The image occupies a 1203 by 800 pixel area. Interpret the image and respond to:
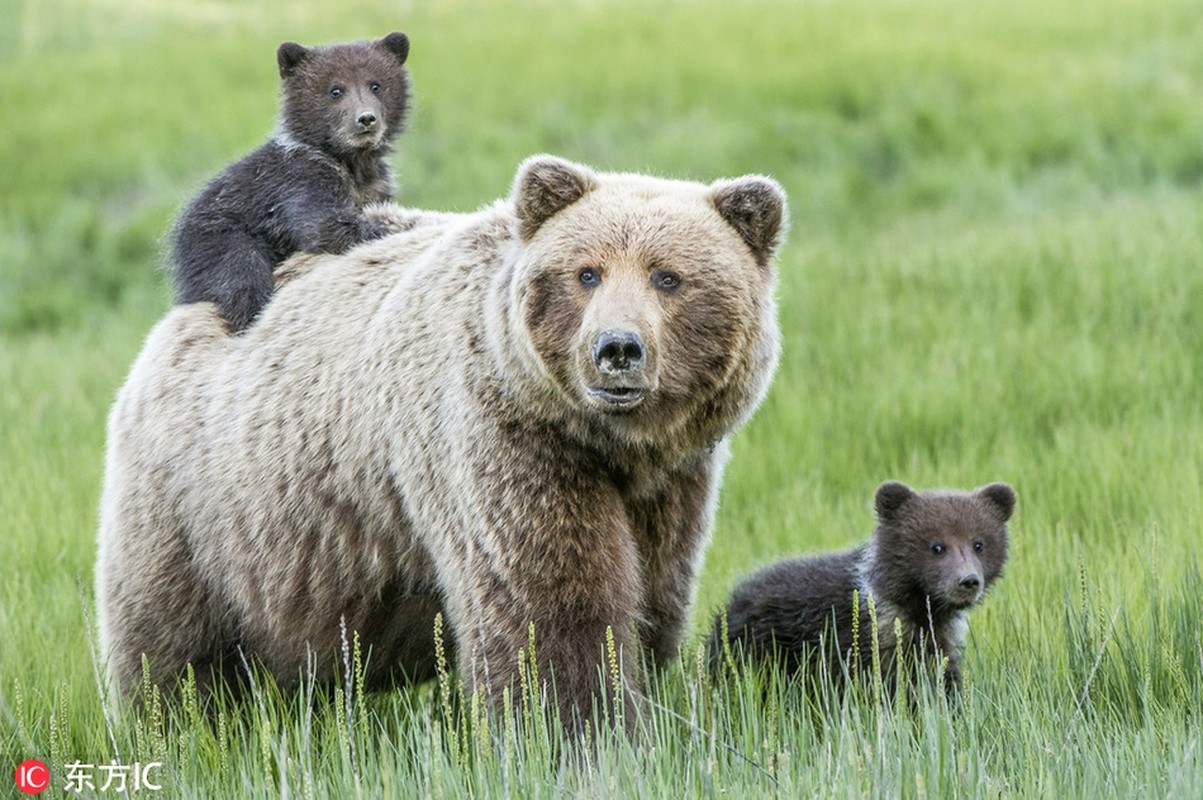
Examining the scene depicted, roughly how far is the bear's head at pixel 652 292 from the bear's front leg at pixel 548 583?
0.87 feet

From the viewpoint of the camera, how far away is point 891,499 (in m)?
6.07

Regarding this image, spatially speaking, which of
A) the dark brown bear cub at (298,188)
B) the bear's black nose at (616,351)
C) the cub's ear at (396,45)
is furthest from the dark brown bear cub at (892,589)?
the cub's ear at (396,45)

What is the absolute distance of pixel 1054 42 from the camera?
740 inches

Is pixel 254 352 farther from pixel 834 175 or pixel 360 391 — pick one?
pixel 834 175

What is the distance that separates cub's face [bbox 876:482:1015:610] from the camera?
5.81 metres

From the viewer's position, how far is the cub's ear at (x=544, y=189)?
4938 mm

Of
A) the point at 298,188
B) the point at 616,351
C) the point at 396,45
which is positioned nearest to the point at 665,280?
the point at 616,351

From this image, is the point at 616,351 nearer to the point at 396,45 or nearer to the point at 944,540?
the point at 944,540

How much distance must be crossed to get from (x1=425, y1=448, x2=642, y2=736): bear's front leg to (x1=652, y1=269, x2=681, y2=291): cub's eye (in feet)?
1.98

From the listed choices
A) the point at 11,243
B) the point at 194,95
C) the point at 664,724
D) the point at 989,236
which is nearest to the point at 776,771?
the point at 664,724

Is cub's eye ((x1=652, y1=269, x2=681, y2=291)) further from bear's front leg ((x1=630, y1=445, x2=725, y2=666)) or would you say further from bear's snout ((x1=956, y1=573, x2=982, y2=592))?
bear's snout ((x1=956, y1=573, x2=982, y2=592))

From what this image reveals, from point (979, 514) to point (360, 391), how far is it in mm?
2392

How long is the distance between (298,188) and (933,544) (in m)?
2.72

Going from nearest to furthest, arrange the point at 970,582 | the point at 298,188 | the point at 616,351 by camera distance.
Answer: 1. the point at 616,351
2. the point at 970,582
3. the point at 298,188
